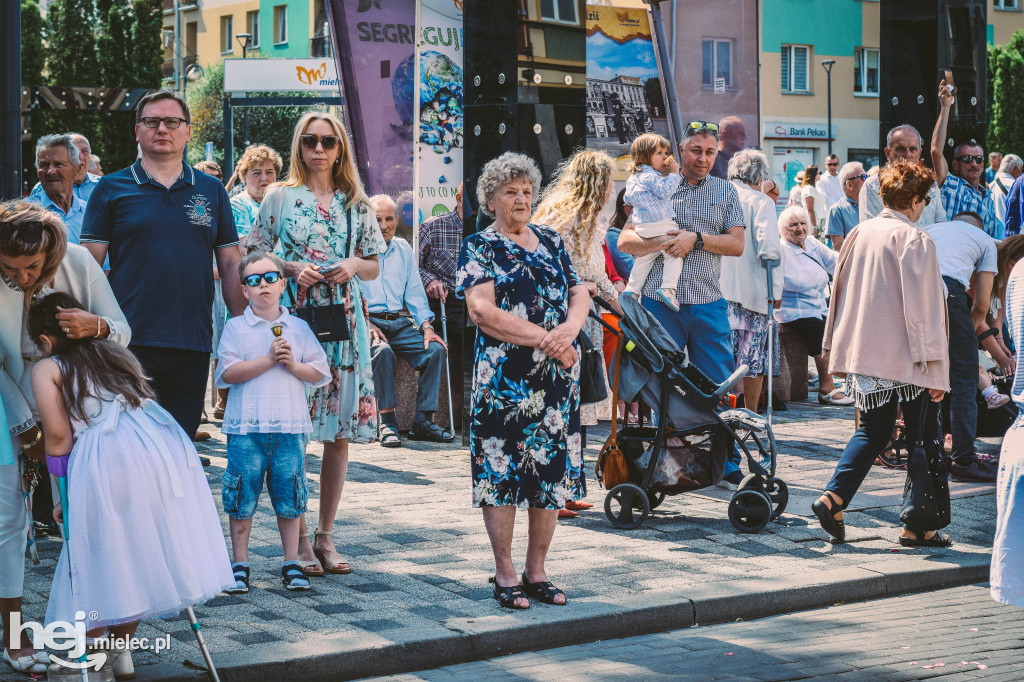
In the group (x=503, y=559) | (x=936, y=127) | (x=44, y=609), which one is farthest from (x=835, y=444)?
(x=44, y=609)

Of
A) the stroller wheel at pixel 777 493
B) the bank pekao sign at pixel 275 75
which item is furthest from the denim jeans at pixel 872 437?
the bank pekao sign at pixel 275 75

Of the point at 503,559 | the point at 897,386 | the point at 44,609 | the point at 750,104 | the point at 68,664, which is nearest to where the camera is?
the point at 68,664

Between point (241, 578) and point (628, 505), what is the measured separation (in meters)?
2.41

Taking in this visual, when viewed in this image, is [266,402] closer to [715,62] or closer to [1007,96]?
[715,62]

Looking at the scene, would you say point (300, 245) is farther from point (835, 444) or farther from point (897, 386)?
point (835, 444)

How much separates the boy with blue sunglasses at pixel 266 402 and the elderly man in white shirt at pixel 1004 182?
1054cm

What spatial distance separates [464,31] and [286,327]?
4.71 metres

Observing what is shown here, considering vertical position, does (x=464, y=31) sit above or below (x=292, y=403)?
above

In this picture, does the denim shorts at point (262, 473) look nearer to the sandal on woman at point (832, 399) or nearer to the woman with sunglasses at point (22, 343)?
the woman with sunglasses at point (22, 343)

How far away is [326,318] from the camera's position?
6.48 m

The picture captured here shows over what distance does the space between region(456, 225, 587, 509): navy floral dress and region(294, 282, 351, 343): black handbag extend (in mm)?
688

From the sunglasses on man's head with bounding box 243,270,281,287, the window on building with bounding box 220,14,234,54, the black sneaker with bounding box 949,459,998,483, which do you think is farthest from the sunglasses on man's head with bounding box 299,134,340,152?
the window on building with bounding box 220,14,234,54

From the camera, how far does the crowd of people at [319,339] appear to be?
4.73 m

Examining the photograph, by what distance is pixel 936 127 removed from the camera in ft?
37.3
